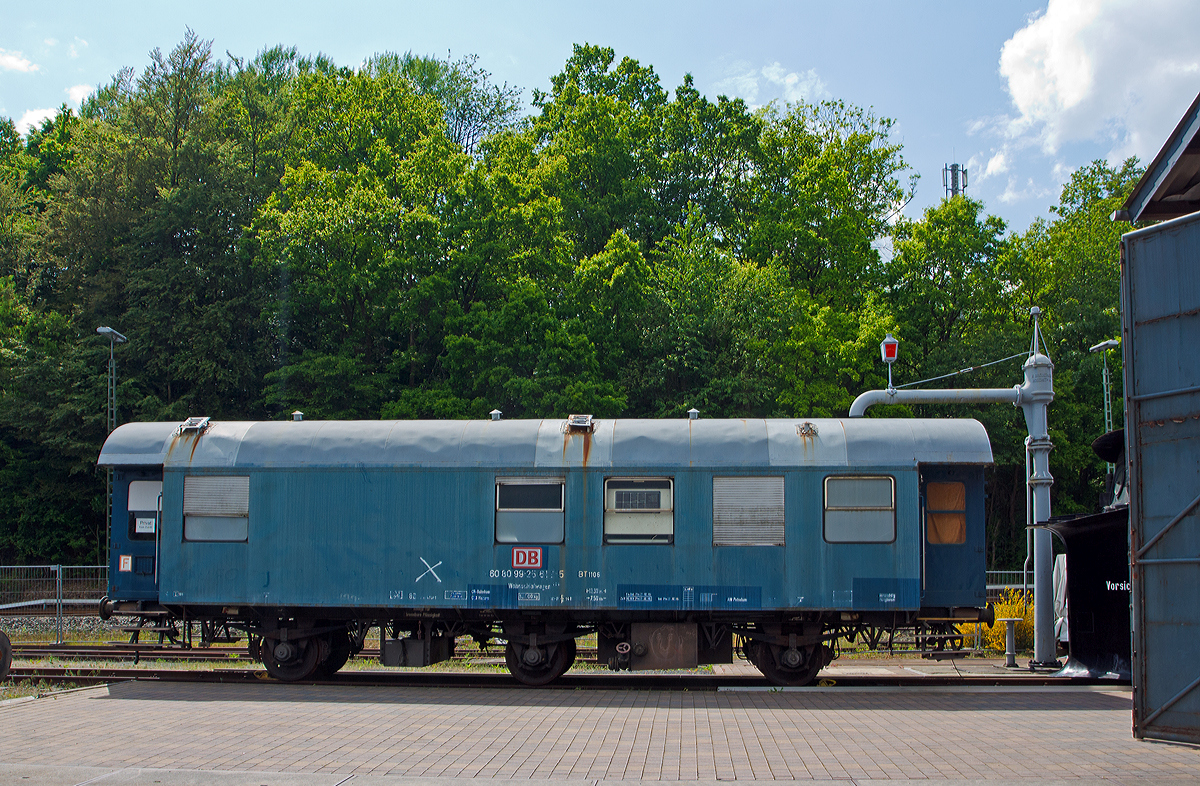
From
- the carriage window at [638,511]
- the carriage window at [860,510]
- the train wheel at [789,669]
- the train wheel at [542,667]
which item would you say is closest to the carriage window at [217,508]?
the train wheel at [542,667]

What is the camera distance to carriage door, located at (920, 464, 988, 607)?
12797 millimetres

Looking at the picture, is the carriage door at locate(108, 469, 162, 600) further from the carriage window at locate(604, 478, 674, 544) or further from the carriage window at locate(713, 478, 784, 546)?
the carriage window at locate(713, 478, 784, 546)

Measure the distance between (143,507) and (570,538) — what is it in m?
6.55

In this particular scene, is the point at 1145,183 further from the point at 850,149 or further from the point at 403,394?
the point at 850,149

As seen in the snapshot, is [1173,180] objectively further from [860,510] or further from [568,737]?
[568,737]

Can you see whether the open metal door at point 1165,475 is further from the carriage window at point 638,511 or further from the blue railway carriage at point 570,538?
the carriage window at point 638,511

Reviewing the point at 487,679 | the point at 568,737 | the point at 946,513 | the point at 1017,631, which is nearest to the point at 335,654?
the point at 487,679

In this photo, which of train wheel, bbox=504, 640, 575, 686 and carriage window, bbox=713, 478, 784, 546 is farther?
train wheel, bbox=504, 640, 575, 686

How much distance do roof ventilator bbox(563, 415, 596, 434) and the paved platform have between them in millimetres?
3527

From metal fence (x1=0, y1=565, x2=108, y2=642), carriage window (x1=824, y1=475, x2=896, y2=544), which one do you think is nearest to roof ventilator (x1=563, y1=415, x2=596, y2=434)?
carriage window (x1=824, y1=475, x2=896, y2=544)

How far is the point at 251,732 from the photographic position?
9.68 metres

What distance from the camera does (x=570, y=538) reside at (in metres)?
12.8

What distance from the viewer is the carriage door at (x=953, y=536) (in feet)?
42.0

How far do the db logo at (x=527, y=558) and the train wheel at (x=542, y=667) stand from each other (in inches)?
50.7
